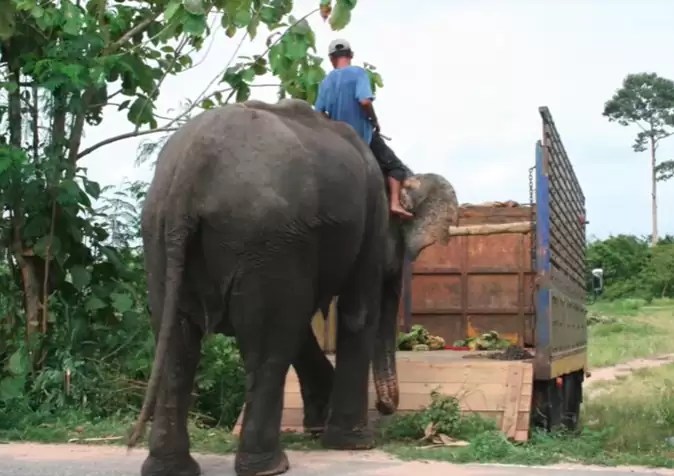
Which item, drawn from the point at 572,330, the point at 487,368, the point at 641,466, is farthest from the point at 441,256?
the point at 641,466

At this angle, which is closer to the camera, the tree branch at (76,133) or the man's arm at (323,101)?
the man's arm at (323,101)

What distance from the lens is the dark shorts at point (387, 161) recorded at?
6574 mm

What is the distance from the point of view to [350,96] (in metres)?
6.42

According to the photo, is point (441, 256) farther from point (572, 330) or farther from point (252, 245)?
point (252, 245)

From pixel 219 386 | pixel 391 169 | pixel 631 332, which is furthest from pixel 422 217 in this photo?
pixel 631 332

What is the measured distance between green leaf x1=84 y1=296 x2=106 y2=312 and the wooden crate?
1.71 metres

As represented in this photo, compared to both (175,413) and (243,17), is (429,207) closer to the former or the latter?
(243,17)

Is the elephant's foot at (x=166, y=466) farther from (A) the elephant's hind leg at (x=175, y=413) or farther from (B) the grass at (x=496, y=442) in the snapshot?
(B) the grass at (x=496, y=442)

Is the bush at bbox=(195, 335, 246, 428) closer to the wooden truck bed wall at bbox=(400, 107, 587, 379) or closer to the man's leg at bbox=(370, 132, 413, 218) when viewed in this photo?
the man's leg at bbox=(370, 132, 413, 218)

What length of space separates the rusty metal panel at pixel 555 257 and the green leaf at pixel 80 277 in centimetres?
338

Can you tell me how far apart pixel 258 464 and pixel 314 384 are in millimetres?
1548

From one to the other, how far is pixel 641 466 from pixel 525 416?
998 millimetres

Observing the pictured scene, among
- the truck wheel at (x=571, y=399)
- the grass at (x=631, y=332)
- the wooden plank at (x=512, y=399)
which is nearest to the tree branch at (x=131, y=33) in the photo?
the wooden plank at (x=512, y=399)

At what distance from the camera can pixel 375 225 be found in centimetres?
596
